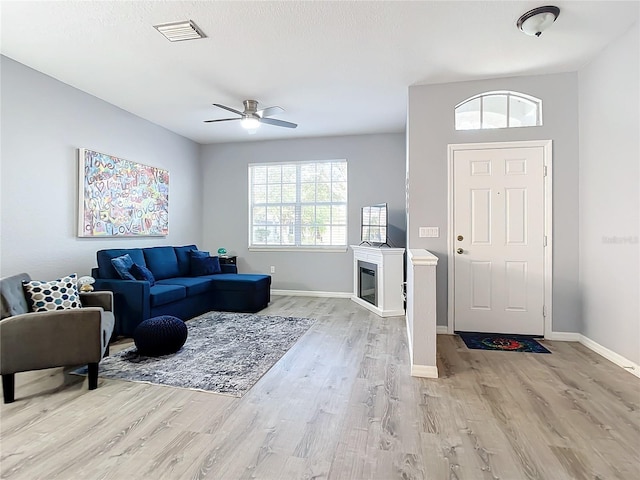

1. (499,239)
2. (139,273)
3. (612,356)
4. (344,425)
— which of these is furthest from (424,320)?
(139,273)

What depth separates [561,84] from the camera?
3.50 m

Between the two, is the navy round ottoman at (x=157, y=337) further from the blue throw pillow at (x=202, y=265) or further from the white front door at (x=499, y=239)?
the white front door at (x=499, y=239)

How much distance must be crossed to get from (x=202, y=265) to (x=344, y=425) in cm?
379

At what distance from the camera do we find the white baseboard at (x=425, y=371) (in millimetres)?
2611

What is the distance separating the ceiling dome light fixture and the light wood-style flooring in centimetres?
269

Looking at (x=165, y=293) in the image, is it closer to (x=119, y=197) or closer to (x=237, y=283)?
(x=237, y=283)

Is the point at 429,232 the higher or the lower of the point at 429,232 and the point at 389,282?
the higher

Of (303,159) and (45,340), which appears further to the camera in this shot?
(303,159)

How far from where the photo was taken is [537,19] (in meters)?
2.47

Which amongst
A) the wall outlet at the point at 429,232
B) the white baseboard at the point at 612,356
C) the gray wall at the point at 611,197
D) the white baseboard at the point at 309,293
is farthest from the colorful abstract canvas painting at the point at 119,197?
the white baseboard at the point at 612,356

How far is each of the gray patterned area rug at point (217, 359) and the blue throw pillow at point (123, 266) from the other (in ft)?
2.75

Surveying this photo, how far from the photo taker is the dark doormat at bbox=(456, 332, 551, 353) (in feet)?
10.8

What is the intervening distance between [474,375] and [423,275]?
2.92 feet

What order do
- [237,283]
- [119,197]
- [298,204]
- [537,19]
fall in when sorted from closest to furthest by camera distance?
[537,19], [119,197], [237,283], [298,204]
